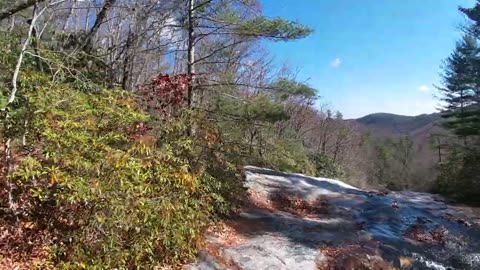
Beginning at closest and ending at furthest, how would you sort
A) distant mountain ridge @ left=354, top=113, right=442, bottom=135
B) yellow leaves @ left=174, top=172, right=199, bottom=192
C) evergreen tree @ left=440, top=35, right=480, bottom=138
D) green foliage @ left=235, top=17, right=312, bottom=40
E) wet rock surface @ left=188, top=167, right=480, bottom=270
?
1. yellow leaves @ left=174, top=172, right=199, bottom=192
2. wet rock surface @ left=188, top=167, right=480, bottom=270
3. green foliage @ left=235, top=17, right=312, bottom=40
4. evergreen tree @ left=440, top=35, right=480, bottom=138
5. distant mountain ridge @ left=354, top=113, right=442, bottom=135

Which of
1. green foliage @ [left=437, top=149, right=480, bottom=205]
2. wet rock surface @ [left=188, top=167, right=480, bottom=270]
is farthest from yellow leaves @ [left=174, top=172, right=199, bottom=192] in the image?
green foliage @ [left=437, top=149, right=480, bottom=205]

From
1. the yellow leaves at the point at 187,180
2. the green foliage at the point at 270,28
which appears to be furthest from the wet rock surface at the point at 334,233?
the green foliage at the point at 270,28

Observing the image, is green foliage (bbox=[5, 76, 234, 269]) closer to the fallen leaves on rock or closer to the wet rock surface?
the wet rock surface

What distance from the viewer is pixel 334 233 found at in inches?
329

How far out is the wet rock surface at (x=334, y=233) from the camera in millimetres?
6570

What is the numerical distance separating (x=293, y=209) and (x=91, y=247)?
23.5 ft

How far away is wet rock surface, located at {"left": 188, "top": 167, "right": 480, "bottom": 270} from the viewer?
6.57 m

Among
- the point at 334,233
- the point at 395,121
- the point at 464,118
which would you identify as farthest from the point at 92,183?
the point at 395,121

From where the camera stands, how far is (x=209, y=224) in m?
6.50

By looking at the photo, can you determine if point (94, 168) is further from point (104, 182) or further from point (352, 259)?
point (352, 259)

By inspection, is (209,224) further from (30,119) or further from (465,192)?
(465,192)

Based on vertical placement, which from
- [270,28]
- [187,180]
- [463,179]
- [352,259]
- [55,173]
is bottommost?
[352,259]

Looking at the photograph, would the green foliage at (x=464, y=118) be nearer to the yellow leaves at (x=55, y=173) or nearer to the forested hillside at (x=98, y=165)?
the forested hillside at (x=98, y=165)

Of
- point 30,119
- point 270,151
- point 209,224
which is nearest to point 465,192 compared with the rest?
point 270,151
